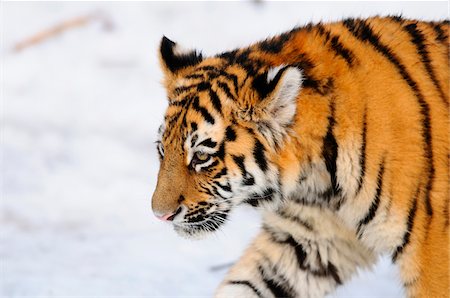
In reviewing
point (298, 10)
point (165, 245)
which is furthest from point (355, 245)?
point (298, 10)

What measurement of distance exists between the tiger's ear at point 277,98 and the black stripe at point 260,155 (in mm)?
53

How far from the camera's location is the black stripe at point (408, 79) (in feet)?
10.8

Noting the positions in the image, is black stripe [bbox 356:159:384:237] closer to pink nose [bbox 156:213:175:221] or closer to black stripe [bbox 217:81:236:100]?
black stripe [bbox 217:81:236:100]

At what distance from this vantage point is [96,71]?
7.66 metres

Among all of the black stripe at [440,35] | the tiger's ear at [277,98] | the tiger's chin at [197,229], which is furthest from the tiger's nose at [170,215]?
the black stripe at [440,35]

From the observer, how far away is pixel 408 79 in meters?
3.42

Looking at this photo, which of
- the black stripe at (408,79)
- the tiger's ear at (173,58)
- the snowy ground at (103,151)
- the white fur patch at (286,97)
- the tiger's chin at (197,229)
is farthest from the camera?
the snowy ground at (103,151)

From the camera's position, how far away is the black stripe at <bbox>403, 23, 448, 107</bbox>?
11.3ft

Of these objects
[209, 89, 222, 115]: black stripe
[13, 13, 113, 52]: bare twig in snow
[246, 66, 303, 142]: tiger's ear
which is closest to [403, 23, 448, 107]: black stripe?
[246, 66, 303, 142]: tiger's ear

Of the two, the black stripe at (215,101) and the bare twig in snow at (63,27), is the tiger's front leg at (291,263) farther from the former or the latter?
the bare twig in snow at (63,27)

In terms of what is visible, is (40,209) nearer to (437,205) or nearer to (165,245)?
(165,245)

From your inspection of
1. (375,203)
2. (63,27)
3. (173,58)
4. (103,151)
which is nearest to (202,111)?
(173,58)

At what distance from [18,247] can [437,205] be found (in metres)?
2.73

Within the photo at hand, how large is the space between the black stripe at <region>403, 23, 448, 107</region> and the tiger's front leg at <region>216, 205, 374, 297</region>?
76 centimetres
